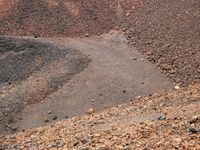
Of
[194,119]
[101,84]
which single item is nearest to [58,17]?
[101,84]

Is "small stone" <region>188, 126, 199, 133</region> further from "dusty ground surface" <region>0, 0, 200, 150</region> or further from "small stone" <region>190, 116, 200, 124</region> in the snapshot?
"small stone" <region>190, 116, 200, 124</region>

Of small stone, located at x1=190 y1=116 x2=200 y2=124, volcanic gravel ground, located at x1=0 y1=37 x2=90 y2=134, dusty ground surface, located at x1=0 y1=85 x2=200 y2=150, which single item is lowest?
volcanic gravel ground, located at x1=0 y1=37 x2=90 y2=134

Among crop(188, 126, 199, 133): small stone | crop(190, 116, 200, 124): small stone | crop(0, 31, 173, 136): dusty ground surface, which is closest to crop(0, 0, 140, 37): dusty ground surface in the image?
crop(0, 31, 173, 136): dusty ground surface

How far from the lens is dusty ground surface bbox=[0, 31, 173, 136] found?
20.5 metres

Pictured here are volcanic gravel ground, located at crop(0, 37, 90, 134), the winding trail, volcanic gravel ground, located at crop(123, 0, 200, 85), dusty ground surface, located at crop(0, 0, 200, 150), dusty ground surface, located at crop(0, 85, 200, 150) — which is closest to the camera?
dusty ground surface, located at crop(0, 85, 200, 150)

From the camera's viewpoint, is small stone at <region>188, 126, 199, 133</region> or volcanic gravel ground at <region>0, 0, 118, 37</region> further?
volcanic gravel ground at <region>0, 0, 118, 37</region>

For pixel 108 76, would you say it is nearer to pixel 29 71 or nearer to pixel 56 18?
pixel 29 71

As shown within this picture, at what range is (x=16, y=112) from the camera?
20.6 meters

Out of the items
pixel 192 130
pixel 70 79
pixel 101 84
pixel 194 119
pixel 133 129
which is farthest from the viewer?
pixel 70 79

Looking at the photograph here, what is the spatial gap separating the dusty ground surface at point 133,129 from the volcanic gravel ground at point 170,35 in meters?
3.16

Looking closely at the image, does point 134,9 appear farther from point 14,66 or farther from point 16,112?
point 16,112

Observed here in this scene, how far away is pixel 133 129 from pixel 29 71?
10918mm

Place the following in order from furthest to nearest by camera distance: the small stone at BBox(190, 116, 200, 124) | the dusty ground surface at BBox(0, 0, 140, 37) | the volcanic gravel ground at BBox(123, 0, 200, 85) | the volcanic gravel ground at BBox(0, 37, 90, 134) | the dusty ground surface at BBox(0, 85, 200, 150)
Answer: the dusty ground surface at BBox(0, 0, 140, 37), the volcanic gravel ground at BBox(123, 0, 200, 85), the volcanic gravel ground at BBox(0, 37, 90, 134), the small stone at BBox(190, 116, 200, 124), the dusty ground surface at BBox(0, 85, 200, 150)

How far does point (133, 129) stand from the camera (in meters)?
13.1
